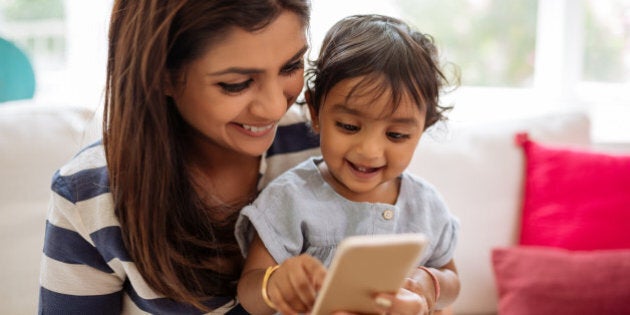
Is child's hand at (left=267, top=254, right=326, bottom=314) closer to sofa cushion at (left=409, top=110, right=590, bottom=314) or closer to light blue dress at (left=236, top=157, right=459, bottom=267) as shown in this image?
Result: light blue dress at (left=236, top=157, right=459, bottom=267)

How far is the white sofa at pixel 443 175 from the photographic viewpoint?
5.57 feet

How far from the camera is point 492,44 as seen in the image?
3.03m

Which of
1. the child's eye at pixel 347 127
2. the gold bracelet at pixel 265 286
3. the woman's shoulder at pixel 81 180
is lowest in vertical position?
the gold bracelet at pixel 265 286

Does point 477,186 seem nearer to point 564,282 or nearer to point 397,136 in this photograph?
point 564,282

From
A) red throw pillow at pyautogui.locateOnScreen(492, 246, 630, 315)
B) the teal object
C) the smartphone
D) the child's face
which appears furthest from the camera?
the teal object

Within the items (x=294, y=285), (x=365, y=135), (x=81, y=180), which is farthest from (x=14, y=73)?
(x=294, y=285)

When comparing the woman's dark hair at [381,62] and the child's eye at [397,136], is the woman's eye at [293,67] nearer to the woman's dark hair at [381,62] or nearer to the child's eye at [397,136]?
the woman's dark hair at [381,62]

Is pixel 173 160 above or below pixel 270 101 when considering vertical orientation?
below

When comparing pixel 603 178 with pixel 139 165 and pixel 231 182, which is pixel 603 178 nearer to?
pixel 231 182

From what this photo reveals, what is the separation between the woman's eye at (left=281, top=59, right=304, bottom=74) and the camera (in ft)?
4.02

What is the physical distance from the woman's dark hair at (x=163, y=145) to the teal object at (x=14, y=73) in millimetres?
1191

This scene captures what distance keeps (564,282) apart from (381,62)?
1.01 m

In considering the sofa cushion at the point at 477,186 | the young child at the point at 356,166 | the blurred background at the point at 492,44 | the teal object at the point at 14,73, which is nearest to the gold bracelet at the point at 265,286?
the young child at the point at 356,166

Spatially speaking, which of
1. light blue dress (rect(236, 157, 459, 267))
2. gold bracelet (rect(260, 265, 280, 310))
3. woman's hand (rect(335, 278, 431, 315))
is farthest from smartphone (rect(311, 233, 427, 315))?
light blue dress (rect(236, 157, 459, 267))
